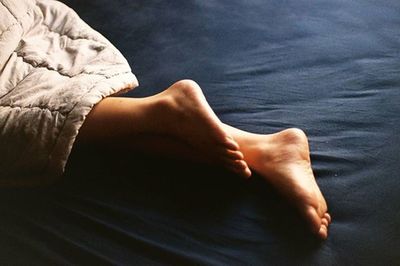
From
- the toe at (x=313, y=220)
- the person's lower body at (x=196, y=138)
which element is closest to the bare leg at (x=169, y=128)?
the person's lower body at (x=196, y=138)

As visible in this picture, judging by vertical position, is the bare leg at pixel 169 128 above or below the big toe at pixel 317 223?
above

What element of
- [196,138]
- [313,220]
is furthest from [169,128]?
[313,220]

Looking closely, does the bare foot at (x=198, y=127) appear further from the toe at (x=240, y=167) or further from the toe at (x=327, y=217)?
the toe at (x=327, y=217)

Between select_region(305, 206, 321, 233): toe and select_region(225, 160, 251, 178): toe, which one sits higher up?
select_region(225, 160, 251, 178): toe

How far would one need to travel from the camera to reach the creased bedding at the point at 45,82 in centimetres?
74

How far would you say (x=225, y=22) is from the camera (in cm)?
112

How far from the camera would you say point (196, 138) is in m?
0.74

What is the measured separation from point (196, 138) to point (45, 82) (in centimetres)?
30

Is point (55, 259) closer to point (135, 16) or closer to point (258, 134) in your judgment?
point (258, 134)

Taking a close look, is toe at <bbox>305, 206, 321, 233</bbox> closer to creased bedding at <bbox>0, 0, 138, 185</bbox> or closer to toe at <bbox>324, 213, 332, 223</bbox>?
toe at <bbox>324, 213, 332, 223</bbox>

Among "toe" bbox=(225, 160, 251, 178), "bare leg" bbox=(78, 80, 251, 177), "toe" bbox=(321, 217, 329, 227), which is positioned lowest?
"toe" bbox=(321, 217, 329, 227)

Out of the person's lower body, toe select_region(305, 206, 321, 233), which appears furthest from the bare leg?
toe select_region(305, 206, 321, 233)

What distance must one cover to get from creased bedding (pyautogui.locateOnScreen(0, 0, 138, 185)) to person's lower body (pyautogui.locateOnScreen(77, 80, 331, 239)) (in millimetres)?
47

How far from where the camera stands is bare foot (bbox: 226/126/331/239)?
67cm
